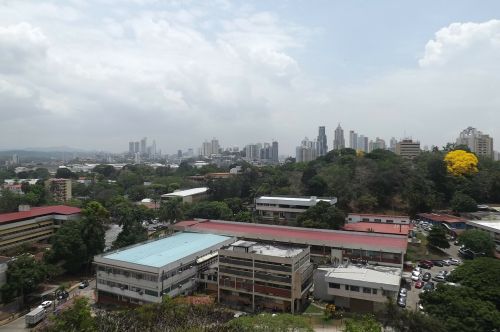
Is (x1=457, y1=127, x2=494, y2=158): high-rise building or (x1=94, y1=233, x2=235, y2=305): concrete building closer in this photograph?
(x1=94, y1=233, x2=235, y2=305): concrete building

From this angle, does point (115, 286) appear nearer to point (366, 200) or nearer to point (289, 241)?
point (289, 241)

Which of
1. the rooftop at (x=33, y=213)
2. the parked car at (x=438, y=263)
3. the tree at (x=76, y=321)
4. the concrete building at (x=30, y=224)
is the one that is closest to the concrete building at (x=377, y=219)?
the parked car at (x=438, y=263)

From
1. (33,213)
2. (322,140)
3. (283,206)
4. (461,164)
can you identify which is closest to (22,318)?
(33,213)

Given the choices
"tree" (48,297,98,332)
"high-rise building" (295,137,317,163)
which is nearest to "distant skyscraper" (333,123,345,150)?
"high-rise building" (295,137,317,163)

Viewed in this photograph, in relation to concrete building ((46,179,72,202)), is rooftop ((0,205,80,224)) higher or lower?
higher

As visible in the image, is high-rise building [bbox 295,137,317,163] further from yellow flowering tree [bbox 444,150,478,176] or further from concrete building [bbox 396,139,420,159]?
yellow flowering tree [bbox 444,150,478,176]

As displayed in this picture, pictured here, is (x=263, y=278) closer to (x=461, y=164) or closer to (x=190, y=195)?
(x=190, y=195)

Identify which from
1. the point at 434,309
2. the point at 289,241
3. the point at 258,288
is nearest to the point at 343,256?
the point at 289,241
